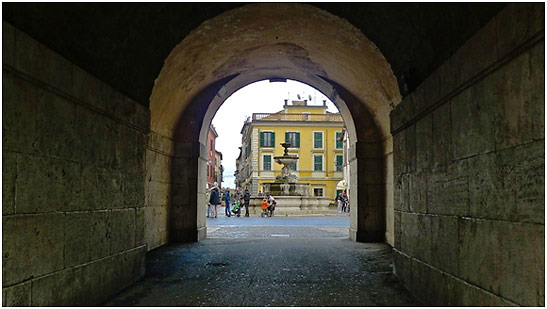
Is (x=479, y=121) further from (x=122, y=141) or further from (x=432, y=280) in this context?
(x=122, y=141)

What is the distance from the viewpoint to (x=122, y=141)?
5.73 metres

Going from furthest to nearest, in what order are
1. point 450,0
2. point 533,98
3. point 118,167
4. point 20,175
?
point 118,167 → point 450,0 → point 20,175 → point 533,98

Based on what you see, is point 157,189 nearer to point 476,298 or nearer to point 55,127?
point 55,127

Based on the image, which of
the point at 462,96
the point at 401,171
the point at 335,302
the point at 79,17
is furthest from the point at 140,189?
the point at 462,96

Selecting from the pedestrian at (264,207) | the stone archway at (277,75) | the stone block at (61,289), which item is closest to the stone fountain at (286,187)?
the pedestrian at (264,207)

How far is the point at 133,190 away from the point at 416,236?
11.8 feet

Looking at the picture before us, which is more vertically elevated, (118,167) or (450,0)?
(450,0)

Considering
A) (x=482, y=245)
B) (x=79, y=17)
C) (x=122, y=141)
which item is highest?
(x=79, y=17)

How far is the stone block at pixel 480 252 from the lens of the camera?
3.59 m

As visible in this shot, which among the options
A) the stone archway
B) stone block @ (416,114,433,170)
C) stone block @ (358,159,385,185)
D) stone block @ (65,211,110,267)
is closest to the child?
the stone archway

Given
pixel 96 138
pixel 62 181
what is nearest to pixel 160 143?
pixel 96 138

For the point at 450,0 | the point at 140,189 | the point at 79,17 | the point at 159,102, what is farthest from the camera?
the point at 159,102

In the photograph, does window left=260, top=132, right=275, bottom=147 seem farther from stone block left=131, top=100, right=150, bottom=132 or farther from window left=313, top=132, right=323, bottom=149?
stone block left=131, top=100, right=150, bottom=132

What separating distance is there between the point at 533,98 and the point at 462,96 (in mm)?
1234
